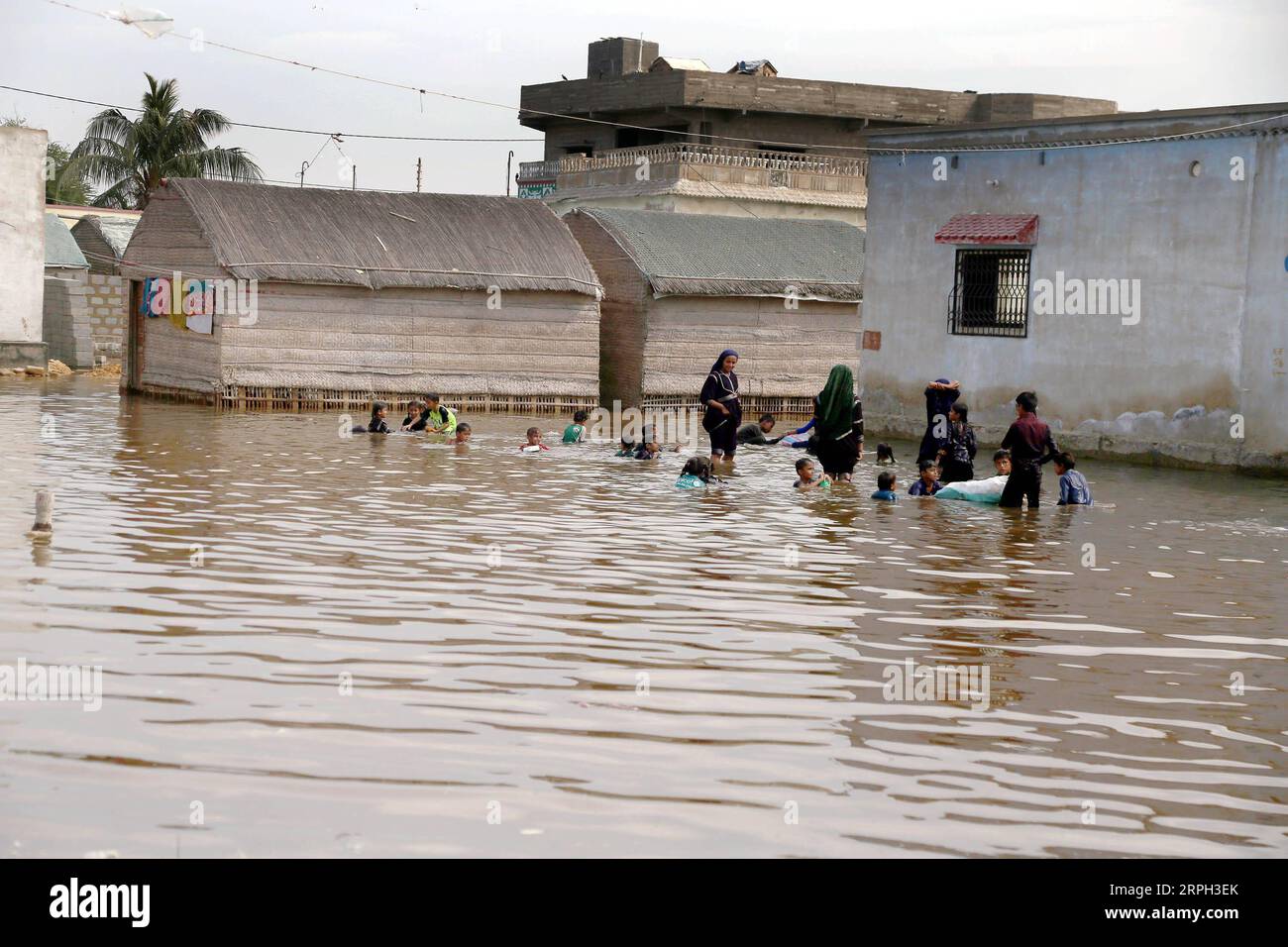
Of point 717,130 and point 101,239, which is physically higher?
point 717,130

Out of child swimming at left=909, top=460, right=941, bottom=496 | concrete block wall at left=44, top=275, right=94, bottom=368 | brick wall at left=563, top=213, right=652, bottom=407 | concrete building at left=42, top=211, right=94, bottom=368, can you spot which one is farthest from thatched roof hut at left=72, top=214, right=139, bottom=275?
child swimming at left=909, top=460, right=941, bottom=496

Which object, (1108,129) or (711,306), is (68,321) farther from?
(1108,129)

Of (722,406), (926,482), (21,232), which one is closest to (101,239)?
(21,232)

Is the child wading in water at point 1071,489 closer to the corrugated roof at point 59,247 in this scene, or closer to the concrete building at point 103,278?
the concrete building at point 103,278

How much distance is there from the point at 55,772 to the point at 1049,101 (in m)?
50.2

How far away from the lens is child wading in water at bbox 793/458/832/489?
57.4 ft

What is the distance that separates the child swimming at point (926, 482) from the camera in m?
17.1

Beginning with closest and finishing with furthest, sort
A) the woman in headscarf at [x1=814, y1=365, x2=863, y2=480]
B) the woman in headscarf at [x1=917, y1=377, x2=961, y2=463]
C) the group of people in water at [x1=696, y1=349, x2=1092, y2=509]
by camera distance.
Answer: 1. the group of people in water at [x1=696, y1=349, x2=1092, y2=509]
2. the woman in headscarf at [x1=917, y1=377, x2=961, y2=463]
3. the woman in headscarf at [x1=814, y1=365, x2=863, y2=480]

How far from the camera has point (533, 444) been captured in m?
21.3

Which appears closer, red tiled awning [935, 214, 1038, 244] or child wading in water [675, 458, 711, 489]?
child wading in water [675, 458, 711, 489]

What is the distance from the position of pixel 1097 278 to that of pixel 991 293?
7.08 ft

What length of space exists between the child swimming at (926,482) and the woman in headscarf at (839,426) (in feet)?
3.48

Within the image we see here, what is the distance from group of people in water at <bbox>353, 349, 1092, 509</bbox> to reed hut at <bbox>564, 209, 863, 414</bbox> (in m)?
9.14

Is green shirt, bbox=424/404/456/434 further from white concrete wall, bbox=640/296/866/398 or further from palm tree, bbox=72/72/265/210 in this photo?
palm tree, bbox=72/72/265/210
